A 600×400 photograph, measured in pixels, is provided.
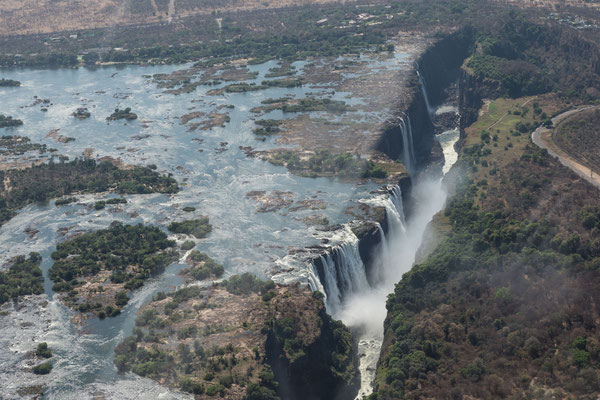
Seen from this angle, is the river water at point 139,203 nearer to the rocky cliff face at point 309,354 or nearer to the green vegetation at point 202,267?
the green vegetation at point 202,267

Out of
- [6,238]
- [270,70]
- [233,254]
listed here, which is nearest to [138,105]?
[270,70]

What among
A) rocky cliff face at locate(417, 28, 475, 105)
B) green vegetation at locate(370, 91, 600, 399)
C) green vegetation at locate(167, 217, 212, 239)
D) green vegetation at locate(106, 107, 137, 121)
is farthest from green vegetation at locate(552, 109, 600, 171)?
green vegetation at locate(106, 107, 137, 121)

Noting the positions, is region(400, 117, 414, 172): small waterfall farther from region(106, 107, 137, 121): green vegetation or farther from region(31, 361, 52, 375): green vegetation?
region(31, 361, 52, 375): green vegetation

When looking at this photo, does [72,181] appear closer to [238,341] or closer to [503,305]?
[238,341]

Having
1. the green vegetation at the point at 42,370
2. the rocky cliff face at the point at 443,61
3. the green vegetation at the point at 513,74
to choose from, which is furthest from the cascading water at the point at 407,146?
the green vegetation at the point at 42,370

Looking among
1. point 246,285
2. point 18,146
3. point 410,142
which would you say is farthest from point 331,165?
point 18,146
